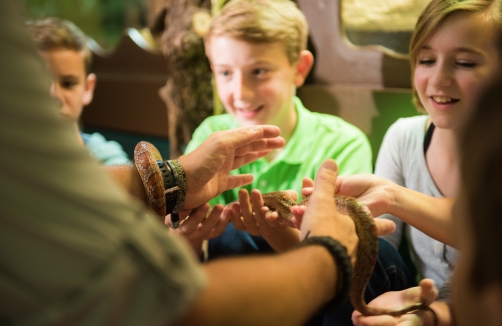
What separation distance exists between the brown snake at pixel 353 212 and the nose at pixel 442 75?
1.42 feet

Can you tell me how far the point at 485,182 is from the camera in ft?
1.70

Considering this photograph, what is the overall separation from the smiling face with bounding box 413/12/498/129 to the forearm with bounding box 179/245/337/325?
0.67 m

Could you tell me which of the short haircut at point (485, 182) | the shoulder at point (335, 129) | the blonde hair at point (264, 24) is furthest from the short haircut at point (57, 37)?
the short haircut at point (485, 182)

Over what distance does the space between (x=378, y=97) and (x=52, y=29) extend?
1428mm

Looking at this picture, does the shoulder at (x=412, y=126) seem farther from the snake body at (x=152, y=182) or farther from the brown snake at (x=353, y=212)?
the snake body at (x=152, y=182)

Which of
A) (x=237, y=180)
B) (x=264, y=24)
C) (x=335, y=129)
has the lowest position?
(x=237, y=180)

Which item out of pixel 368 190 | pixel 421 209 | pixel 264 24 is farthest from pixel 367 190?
pixel 264 24

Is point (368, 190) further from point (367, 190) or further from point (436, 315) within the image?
point (436, 315)

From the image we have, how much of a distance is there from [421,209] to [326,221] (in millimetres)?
425

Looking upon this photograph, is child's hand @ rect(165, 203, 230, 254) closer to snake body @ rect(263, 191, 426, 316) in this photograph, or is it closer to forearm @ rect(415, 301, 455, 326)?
snake body @ rect(263, 191, 426, 316)

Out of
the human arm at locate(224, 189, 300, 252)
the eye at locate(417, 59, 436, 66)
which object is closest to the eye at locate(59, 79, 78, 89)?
the human arm at locate(224, 189, 300, 252)

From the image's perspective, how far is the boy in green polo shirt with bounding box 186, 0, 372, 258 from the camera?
1.55 metres

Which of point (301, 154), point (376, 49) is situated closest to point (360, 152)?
point (301, 154)

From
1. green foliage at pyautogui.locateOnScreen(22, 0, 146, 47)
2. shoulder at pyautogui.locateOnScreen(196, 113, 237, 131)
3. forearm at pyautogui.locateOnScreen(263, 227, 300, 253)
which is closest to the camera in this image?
forearm at pyautogui.locateOnScreen(263, 227, 300, 253)
